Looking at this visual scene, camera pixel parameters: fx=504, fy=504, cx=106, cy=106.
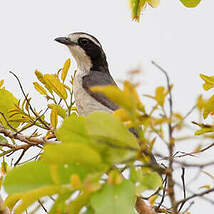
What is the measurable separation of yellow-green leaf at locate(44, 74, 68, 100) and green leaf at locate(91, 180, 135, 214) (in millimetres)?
1493

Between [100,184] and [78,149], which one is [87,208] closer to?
[100,184]

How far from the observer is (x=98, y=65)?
525 centimetres

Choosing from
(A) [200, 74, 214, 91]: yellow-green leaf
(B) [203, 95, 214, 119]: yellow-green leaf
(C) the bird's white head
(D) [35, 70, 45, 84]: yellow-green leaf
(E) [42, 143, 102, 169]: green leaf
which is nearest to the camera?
(E) [42, 143, 102, 169]: green leaf

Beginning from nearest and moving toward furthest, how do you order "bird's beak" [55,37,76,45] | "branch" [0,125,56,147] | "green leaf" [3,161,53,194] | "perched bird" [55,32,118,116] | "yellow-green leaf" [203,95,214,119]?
"green leaf" [3,161,53,194] < "yellow-green leaf" [203,95,214,119] < "branch" [0,125,56,147] < "perched bird" [55,32,118,116] < "bird's beak" [55,37,76,45]

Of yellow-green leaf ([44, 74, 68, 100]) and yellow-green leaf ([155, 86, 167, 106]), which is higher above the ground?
yellow-green leaf ([155, 86, 167, 106])

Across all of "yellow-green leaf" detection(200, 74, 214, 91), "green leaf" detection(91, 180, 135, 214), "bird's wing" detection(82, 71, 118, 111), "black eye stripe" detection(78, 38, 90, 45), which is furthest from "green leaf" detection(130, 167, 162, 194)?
"black eye stripe" detection(78, 38, 90, 45)

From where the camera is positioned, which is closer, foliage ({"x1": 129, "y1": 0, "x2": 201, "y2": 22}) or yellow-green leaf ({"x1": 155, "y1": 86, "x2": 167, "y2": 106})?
yellow-green leaf ({"x1": 155, "y1": 86, "x2": 167, "y2": 106})

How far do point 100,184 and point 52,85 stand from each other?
154 cm

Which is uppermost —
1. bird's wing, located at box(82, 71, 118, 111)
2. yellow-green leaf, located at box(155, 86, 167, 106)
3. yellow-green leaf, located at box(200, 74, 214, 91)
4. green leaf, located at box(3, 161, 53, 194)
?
yellow-green leaf, located at box(155, 86, 167, 106)

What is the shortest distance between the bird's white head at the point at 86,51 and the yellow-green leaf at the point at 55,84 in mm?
2260

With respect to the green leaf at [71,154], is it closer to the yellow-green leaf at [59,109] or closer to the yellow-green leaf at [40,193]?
the yellow-green leaf at [40,193]

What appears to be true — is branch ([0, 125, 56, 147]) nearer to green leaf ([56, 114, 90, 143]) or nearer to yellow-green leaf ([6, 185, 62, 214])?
green leaf ([56, 114, 90, 143])

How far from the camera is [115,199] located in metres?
1.16

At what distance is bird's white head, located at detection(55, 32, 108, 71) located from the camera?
4974 millimetres
